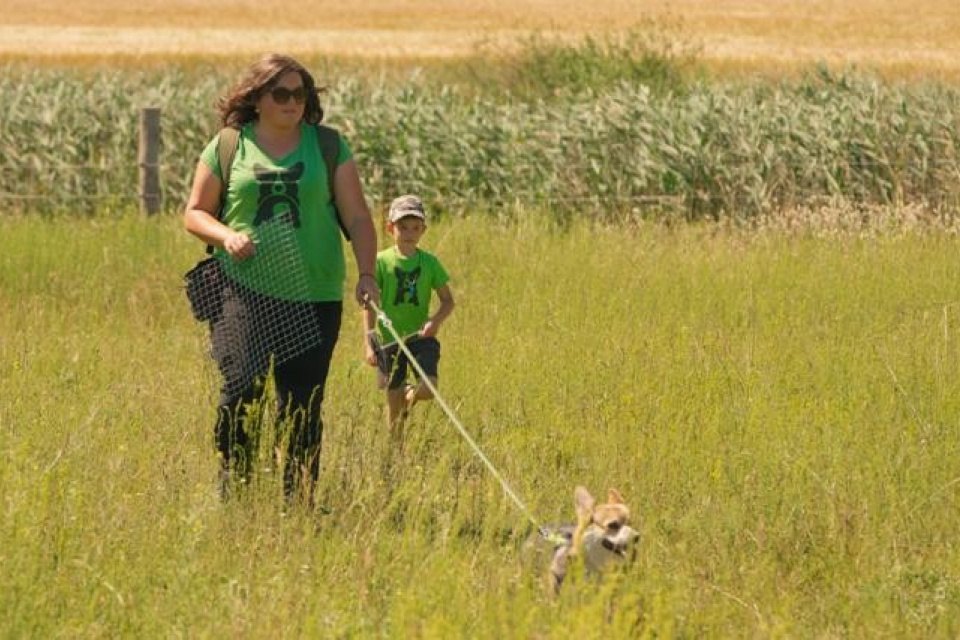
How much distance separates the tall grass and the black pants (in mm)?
11140

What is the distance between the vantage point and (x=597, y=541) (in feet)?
19.3

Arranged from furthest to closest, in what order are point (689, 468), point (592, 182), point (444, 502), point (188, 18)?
1. point (188, 18)
2. point (592, 182)
3. point (689, 468)
4. point (444, 502)

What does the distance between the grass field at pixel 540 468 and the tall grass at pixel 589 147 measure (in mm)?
6114

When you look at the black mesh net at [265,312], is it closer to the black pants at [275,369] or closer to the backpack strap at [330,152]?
the black pants at [275,369]

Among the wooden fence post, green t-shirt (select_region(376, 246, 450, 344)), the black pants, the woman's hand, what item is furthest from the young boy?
the wooden fence post

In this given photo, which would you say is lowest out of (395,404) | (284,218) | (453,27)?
(453,27)

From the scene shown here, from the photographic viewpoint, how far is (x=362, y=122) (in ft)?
68.8

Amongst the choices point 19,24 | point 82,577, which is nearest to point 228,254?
point 82,577

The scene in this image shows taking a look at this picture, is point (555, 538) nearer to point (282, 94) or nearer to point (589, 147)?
point (282, 94)

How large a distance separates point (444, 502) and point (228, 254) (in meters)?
1.20

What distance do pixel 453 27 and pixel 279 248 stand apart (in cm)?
5910

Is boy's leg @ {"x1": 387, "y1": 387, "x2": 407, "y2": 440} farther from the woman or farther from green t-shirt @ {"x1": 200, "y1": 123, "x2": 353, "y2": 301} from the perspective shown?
green t-shirt @ {"x1": 200, "y1": 123, "x2": 353, "y2": 301}

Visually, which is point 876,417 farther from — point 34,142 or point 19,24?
point 19,24

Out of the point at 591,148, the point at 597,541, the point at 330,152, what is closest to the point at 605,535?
the point at 597,541
